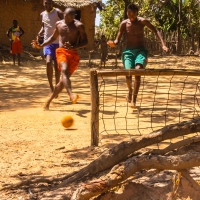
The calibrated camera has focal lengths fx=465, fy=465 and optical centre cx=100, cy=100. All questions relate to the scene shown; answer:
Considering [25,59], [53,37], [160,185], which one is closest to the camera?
[160,185]

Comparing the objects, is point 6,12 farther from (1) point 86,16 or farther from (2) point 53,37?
(2) point 53,37

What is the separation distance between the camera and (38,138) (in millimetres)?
5215

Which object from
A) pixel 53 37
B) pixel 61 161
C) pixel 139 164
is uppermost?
pixel 53 37

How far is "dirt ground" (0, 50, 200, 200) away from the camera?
13.4 ft

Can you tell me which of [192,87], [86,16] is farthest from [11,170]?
[86,16]

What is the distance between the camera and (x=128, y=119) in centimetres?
619

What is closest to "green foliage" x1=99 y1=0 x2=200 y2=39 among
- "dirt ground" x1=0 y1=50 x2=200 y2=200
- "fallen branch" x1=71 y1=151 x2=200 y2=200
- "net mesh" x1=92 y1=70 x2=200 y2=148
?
"net mesh" x1=92 y1=70 x2=200 y2=148

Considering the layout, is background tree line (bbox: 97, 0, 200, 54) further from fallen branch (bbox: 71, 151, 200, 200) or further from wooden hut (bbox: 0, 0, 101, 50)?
fallen branch (bbox: 71, 151, 200, 200)

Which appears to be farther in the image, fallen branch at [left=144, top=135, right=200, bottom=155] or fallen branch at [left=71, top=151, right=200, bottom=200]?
fallen branch at [left=144, top=135, right=200, bottom=155]

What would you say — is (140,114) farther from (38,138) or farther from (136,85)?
(38,138)

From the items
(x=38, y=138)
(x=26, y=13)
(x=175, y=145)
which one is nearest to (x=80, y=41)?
(x=38, y=138)

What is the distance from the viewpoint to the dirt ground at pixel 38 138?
13.4 feet

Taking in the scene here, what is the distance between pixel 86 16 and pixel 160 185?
16723 mm

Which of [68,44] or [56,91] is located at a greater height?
[68,44]
